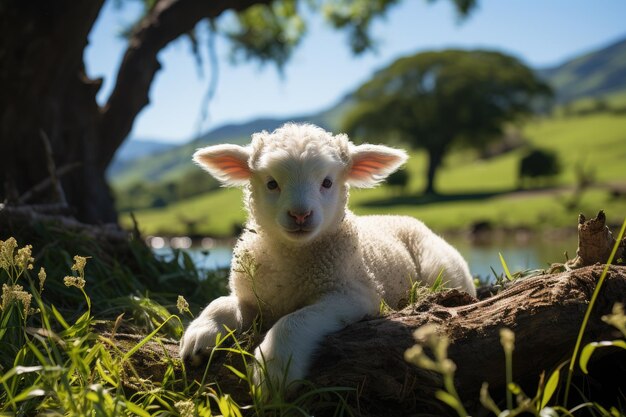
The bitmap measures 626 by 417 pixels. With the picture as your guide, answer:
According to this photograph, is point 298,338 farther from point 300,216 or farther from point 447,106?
point 447,106

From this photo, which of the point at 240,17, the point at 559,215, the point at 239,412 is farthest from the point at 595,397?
the point at 559,215

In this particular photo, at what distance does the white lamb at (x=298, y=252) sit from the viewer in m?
3.30

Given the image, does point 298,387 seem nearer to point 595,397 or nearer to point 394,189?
point 595,397

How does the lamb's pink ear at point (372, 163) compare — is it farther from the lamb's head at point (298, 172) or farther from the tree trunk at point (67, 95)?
the tree trunk at point (67, 95)

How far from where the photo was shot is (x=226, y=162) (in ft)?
13.6

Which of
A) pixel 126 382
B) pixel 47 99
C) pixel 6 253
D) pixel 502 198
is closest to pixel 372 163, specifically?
pixel 126 382

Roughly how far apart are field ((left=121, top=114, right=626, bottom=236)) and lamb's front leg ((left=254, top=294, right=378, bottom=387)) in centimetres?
1718

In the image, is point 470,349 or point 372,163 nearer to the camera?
point 470,349

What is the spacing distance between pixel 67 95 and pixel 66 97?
0.03 m

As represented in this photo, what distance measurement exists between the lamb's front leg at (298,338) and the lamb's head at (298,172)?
1.44 ft

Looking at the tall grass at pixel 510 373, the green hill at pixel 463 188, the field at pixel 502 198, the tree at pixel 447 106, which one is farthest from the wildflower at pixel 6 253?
the tree at pixel 447 106

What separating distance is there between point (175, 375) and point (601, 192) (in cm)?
3609

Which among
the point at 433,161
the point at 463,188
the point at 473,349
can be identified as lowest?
the point at 463,188

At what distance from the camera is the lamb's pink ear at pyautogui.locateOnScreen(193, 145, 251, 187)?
4.06 m
